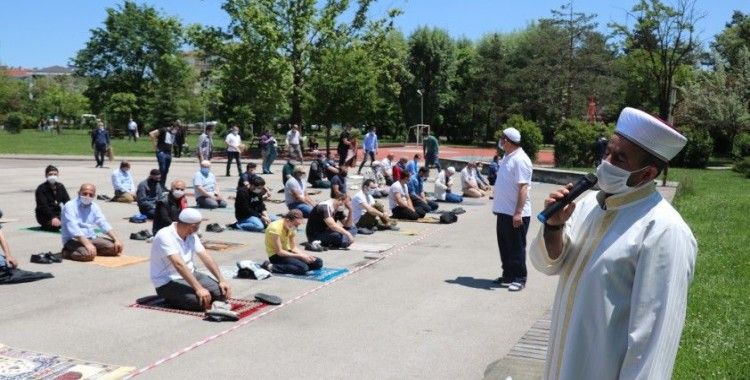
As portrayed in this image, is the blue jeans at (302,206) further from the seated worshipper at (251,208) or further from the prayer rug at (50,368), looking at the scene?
the prayer rug at (50,368)

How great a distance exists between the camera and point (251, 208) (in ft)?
48.1

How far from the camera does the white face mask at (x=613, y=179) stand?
2.89 m

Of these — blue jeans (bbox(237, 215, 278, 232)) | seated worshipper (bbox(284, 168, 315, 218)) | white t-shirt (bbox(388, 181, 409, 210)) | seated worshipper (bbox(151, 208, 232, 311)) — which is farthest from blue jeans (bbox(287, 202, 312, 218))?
seated worshipper (bbox(151, 208, 232, 311))

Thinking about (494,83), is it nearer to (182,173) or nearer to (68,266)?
(182,173)

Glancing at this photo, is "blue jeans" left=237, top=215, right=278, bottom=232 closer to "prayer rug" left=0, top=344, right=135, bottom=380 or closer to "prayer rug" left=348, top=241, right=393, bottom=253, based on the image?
"prayer rug" left=348, top=241, right=393, bottom=253

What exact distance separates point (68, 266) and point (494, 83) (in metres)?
50.2

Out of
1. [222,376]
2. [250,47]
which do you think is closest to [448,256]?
[222,376]

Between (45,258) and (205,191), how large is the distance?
7.14 meters

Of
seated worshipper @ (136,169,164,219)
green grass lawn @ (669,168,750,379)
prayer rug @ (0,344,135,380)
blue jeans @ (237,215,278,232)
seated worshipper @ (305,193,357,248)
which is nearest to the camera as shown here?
green grass lawn @ (669,168,750,379)

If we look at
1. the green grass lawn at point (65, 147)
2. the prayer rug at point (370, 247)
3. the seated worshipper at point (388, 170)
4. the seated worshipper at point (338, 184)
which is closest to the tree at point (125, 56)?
the green grass lawn at point (65, 147)

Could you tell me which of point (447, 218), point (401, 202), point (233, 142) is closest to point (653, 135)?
point (447, 218)

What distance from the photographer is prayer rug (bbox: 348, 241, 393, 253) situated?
12.6 meters

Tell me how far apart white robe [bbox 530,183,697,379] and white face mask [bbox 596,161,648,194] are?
3 cm

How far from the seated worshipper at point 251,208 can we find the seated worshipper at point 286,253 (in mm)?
3777
